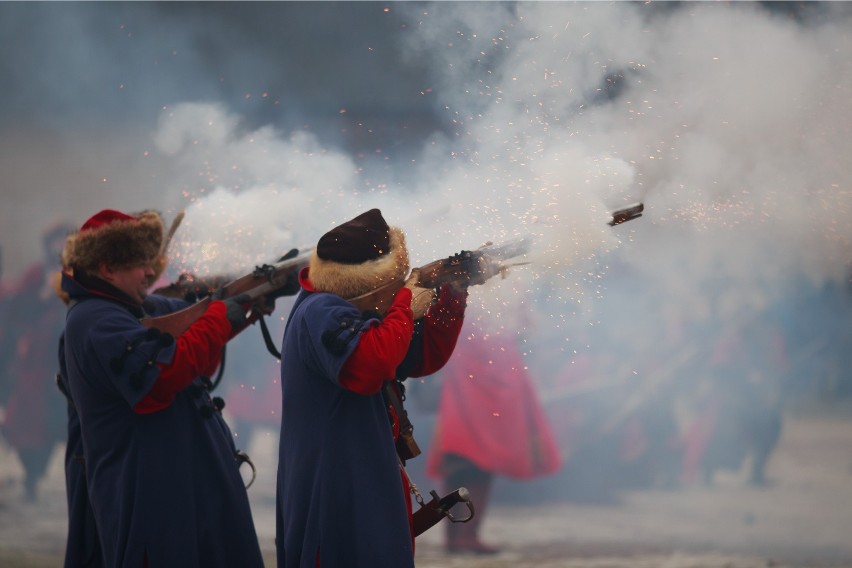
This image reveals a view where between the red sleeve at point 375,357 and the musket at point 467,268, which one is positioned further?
the musket at point 467,268

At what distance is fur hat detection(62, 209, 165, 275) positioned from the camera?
3332mm

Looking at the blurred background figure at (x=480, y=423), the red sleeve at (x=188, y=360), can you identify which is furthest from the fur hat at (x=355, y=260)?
the blurred background figure at (x=480, y=423)

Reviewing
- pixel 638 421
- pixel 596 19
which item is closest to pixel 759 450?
pixel 638 421

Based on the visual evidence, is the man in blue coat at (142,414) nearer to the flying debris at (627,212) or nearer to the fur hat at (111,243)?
the fur hat at (111,243)

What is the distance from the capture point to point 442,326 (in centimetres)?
342

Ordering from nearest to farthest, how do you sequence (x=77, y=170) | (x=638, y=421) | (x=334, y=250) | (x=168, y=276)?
(x=334, y=250), (x=168, y=276), (x=638, y=421), (x=77, y=170)

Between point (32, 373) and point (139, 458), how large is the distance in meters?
5.20

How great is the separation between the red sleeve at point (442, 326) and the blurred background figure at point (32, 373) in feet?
17.4

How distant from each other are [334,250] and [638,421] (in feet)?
14.9

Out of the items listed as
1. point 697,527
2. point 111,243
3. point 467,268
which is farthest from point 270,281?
point 697,527

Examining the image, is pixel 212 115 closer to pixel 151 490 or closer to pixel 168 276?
pixel 168 276

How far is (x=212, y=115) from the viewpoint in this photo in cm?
716

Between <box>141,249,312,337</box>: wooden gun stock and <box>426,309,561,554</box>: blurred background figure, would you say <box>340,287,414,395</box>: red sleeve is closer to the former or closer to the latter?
<box>141,249,312,337</box>: wooden gun stock

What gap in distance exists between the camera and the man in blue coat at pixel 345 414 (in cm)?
293
